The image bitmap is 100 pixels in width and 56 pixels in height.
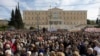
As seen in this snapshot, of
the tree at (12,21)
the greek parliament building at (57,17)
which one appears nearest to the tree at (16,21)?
the tree at (12,21)

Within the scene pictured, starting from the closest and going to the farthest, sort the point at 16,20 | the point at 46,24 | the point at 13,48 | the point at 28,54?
the point at 28,54 → the point at 13,48 → the point at 16,20 → the point at 46,24

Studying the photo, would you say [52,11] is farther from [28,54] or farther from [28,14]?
[28,54]

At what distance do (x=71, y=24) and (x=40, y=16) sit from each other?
14901 millimetres

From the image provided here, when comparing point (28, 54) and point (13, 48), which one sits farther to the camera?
point (13, 48)

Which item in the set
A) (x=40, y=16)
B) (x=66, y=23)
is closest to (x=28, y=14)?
(x=40, y=16)

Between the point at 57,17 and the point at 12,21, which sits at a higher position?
the point at 12,21

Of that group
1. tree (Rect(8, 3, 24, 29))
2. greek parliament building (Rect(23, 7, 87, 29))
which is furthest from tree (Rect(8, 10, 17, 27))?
greek parliament building (Rect(23, 7, 87, 29))

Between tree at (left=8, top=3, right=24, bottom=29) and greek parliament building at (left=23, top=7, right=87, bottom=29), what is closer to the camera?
tree at (left=8, top=3, right=24, bottom=29)

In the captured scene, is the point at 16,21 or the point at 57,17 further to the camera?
the point at 57,17

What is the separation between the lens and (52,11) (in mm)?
152250

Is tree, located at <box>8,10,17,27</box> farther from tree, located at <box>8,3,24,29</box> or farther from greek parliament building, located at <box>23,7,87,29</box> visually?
greek parliament building, located at <box>23,7,87,29</box>

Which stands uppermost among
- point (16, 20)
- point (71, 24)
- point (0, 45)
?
point (0, 45)

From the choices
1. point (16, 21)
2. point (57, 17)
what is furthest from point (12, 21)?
point (57, 17)

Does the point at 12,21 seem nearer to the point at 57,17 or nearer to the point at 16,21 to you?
the point at 16,21
